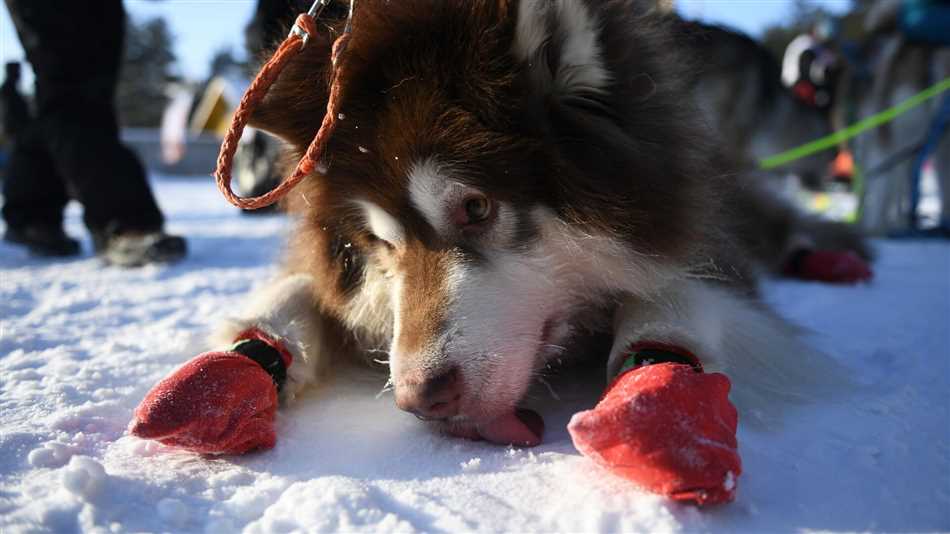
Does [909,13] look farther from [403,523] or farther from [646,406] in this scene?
[403,523]

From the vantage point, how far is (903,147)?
21.2 ft

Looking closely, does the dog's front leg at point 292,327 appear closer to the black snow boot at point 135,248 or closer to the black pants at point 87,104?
the black snow boot at point 135,248

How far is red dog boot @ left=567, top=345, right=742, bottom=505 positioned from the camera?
3.80ft

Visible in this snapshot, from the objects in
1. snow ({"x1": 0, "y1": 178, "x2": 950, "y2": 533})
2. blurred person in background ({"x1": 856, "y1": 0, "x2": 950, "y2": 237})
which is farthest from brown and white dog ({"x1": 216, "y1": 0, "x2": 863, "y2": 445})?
blurred person in background ({"x1": 856, "y1": 0, "x2": 950, "y2": 237})

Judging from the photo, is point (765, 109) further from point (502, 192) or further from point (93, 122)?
point (502, 192)

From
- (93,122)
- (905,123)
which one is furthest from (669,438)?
(905,123)

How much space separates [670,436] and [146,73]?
1966 inches

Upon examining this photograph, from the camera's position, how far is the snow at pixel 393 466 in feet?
3.83

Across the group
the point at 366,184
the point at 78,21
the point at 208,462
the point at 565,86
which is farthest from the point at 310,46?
the point at 78,21

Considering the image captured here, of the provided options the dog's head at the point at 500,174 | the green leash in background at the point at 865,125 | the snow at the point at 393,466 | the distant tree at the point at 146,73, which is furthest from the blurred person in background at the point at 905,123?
the distant tree at the point at 146,73

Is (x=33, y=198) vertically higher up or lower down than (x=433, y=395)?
lower down

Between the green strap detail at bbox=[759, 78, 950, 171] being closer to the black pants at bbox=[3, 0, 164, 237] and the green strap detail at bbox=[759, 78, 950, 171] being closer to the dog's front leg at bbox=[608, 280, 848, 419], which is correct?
the dog's front leg at bbox=[608, 280, 848, 419]

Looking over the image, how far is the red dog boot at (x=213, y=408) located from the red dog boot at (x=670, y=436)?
74 cm

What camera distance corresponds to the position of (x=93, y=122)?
4035 millimetres
